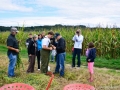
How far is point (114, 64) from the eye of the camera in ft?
43.7

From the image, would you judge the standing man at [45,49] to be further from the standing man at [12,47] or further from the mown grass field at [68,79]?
the standing man at [12,47]

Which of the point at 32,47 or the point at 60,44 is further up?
the point at 60,44

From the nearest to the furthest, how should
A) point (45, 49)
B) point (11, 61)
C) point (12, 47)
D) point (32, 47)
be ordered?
1. point (12, 47)
2. point (11, 61)
3. point (45, 49)
4. point (32, 47)

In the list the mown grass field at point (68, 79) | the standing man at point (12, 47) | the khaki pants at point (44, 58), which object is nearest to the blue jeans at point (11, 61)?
the standing man at point (12, 47)

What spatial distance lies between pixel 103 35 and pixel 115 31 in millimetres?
831

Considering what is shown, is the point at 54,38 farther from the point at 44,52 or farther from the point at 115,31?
the point at 115,31

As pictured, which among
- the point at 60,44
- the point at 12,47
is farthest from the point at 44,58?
the point at 12,47

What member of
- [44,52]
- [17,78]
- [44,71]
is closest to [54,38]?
[44,52]

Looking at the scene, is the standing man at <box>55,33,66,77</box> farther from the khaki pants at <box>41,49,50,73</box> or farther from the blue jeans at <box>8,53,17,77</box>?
the blue jeans at <box>8,53,17,77</box>

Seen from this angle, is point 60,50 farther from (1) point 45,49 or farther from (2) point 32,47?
(2) point 32,47

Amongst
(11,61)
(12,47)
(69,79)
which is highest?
(12,47)

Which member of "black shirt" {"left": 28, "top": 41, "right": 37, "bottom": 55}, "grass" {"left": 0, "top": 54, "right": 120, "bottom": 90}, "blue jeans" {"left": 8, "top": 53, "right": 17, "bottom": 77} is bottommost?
"grass" {"left": 0, "top": 54, "right": 120, "bottom": 90}

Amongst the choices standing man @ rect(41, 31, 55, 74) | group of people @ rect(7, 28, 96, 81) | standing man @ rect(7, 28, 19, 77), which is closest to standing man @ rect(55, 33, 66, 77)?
group of people @ rect(7, 28, 96, 81)

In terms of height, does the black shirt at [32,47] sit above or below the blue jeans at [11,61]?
above
